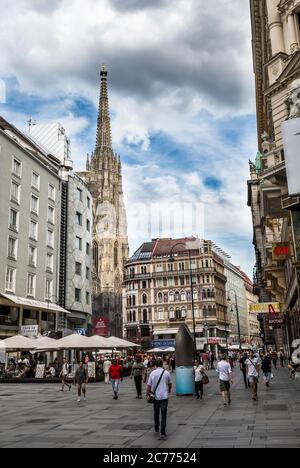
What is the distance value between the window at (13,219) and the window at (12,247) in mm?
1057

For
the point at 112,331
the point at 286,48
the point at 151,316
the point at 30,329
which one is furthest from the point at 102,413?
the point at 112,331

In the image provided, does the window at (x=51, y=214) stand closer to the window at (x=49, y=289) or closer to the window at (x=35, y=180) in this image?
the window at (x=35, y=180)

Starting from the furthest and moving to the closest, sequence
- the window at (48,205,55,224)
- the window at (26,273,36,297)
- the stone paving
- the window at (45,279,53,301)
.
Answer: the window at (48,205,55,224) → the window at (45,279,53,301) → the window at (26,273,36,297) → the stone paving

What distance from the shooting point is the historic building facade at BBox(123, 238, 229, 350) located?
89125 millimetres

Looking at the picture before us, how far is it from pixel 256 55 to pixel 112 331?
3106 inches

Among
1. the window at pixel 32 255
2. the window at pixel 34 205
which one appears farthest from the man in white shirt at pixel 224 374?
the window at pixel 34 205

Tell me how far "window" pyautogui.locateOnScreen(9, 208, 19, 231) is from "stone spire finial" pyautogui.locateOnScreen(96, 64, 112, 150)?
4275 inches

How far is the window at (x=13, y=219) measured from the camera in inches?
1589

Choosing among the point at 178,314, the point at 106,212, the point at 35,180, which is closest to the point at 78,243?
the point at 35,180

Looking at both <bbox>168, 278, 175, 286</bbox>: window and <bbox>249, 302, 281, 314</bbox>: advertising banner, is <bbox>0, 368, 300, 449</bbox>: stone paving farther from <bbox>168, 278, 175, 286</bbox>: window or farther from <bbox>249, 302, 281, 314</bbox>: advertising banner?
<bbox>168, 278, 175, 286</bbox>: window

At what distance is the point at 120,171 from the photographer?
148125 millimetres

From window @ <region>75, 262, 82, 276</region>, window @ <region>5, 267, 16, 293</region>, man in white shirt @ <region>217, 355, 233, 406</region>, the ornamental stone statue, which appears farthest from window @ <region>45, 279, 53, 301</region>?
the ornamental stone statue

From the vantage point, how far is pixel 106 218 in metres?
133
